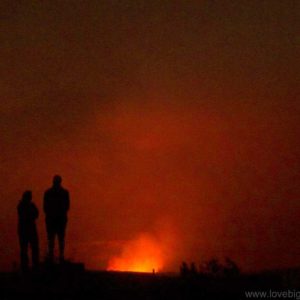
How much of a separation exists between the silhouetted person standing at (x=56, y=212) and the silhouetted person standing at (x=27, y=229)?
84 centimetres

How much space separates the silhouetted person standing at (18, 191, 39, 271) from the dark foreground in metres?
1.88

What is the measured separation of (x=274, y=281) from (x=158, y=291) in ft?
9.96

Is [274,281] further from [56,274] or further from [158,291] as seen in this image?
[56,274]

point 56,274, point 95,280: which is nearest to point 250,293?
point 95,280

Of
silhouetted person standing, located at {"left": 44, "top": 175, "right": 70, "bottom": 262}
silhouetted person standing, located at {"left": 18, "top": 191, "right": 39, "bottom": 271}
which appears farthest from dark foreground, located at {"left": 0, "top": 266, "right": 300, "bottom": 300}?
silhouetted person standing, located at {"left": 18, "top": 191, "right": 39, "bottom": 271}

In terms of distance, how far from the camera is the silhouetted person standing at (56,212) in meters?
19.3

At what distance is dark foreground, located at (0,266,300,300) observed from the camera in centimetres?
1617

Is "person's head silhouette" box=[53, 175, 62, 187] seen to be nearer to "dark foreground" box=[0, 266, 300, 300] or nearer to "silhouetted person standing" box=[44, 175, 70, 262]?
"silhouetted person standing" box=[44, 175, 70, 262]

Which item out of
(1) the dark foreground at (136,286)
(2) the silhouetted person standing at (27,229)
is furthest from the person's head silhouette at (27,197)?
(1) the dark foreground at (136,286)

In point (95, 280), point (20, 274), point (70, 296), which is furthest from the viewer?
point (20, 274)

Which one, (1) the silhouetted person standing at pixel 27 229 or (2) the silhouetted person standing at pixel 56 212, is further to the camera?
(1) the silhouetted person standing at pixel 27 229

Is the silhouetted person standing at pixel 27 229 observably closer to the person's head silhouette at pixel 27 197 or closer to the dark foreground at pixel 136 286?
the person's head silhouette at pixel 27 197

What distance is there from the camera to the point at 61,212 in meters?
19.5

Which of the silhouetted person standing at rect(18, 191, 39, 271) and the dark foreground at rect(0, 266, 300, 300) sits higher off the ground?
the silhouetted person standing at rect(18, 191, 39, 271)
